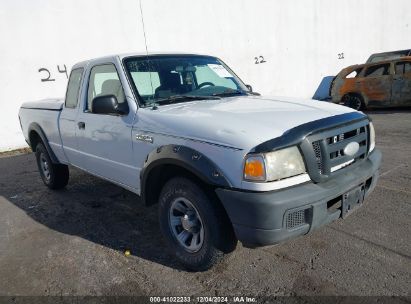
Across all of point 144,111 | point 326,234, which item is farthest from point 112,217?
point 326,234

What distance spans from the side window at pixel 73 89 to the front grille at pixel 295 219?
10.1 feet

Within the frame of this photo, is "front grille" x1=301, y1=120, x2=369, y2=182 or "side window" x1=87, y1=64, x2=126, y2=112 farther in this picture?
"side window" x1=87, y1=64, x2=126, y2=112

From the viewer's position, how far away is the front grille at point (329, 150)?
8.04 ft

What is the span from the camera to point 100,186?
18.4ft

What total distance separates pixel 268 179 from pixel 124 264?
1.65 meters

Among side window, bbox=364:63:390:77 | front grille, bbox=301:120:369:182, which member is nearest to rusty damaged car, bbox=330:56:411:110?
side window, bbox=364:63:390:77

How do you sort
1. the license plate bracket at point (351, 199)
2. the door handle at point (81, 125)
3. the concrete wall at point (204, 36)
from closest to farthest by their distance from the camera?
the license plate bracket at point (351, 199) → the door handle at point (81, 125) → the concrete wall at point (204, 36)

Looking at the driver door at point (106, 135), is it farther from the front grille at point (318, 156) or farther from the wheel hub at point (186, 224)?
the front grille at point (318, 156)

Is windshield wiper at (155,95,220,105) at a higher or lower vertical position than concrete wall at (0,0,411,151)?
lower

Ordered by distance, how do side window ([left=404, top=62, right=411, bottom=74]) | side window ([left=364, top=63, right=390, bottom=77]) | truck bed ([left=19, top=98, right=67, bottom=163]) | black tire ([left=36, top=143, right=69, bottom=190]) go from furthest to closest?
side window ([left=364, top=63, right=390, bottom=77]), side window ([left=404, top=62, right=411, bottom=74]), black tire ([left=36, top=143, right=69, bottom=190]), truck bed ([left=19, top=98, right=67, bottom=163])

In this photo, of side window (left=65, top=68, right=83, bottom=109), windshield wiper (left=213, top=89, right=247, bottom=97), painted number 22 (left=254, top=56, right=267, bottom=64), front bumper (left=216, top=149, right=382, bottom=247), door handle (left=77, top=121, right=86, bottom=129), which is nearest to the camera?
front bumper (left=216, top=149, right=382, bottom=247)

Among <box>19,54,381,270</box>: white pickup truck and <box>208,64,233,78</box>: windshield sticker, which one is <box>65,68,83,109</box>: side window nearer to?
<box>19,54,381,270</box>: white pickup truck

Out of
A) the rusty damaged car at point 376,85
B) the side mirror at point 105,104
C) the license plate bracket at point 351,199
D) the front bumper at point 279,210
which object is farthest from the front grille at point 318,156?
the rusty damaged car at point 376,85

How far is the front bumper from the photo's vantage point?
2.32 meters
